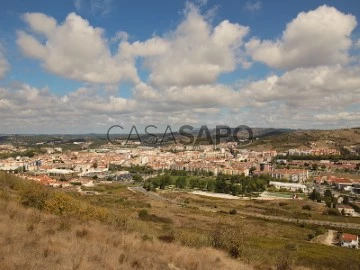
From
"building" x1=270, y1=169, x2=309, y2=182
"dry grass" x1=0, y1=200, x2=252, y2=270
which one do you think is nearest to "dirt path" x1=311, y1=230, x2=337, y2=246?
"dry grass" x1=0, y1=200, x2=252, y2=270

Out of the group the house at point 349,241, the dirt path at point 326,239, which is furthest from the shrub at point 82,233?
the house at point 349,241

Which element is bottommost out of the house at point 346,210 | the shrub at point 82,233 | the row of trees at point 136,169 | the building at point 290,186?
the house at point 346,210

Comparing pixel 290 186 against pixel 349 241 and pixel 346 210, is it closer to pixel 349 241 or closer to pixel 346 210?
pixel 346 210

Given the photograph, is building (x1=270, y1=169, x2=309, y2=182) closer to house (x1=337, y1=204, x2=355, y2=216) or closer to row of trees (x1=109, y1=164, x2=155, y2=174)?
house (x1=337, y1=204, x2=355, y2=216)

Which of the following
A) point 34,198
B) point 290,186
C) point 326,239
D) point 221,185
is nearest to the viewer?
point 34,198

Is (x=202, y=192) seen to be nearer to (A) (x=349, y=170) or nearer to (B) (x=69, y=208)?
(A) (x=349, y=170)

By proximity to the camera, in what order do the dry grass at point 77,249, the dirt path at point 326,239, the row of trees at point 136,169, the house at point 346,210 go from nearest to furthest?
1. the dry grass at point 77,249
2. the dirt path at point 326,239
3. the house at point 346,210
4. the row of trees at point 136,169

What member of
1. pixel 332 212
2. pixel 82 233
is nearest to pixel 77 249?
pixel 82 233

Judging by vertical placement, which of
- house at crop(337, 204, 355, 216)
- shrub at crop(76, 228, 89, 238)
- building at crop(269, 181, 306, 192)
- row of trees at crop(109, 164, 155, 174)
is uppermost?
shrub at crop(76, 228, 89, 238)

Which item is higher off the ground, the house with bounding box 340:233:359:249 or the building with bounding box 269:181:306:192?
the house with bounding box 340:233:359:249

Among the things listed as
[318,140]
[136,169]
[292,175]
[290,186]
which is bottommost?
[290,186]

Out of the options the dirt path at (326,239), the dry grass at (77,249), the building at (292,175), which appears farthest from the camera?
the building at (292,175)

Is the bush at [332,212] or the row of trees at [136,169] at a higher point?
the row of trees at [136,169]

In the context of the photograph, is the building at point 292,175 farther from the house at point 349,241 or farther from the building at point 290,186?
the house at point 349,241
